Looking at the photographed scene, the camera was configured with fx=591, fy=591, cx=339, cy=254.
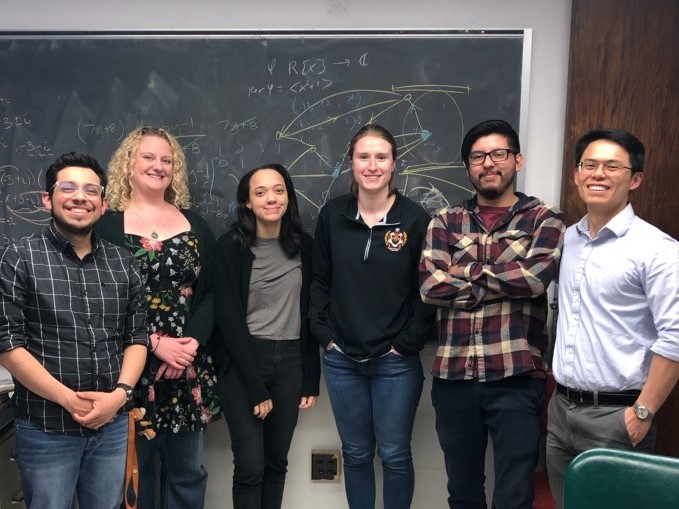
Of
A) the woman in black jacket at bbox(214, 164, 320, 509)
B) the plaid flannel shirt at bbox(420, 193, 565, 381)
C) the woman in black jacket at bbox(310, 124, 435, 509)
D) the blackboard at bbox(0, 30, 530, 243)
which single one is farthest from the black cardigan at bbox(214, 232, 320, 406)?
the plaid flannel shirt at bbox(420, 193, 565, 381)

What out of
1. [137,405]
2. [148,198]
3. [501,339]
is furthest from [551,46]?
[137,405]

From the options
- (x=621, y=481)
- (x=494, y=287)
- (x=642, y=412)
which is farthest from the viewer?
(x=494, y=287)

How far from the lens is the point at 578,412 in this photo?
1786 mm

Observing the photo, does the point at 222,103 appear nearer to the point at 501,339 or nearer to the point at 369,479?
the point at 501,339

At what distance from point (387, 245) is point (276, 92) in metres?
0.87

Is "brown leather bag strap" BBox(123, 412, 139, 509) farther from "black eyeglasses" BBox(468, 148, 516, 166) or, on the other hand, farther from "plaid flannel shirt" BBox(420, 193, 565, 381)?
"black eyeglasses" BBox(468, 148, 516, 166)

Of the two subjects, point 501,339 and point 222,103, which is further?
point 222,103

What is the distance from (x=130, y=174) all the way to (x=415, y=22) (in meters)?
1.33

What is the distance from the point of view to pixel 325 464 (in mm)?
2674

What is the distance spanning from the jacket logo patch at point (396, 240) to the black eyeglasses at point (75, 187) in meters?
1.01

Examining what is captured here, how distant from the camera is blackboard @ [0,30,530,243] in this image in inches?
97.9

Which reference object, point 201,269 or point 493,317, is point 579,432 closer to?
point 493,317

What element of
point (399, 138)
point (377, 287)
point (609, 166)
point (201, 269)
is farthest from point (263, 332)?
point (609, 166)

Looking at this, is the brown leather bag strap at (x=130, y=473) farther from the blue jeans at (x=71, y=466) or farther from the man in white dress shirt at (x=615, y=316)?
the man in white dress shirt at (x=615, y=316)
